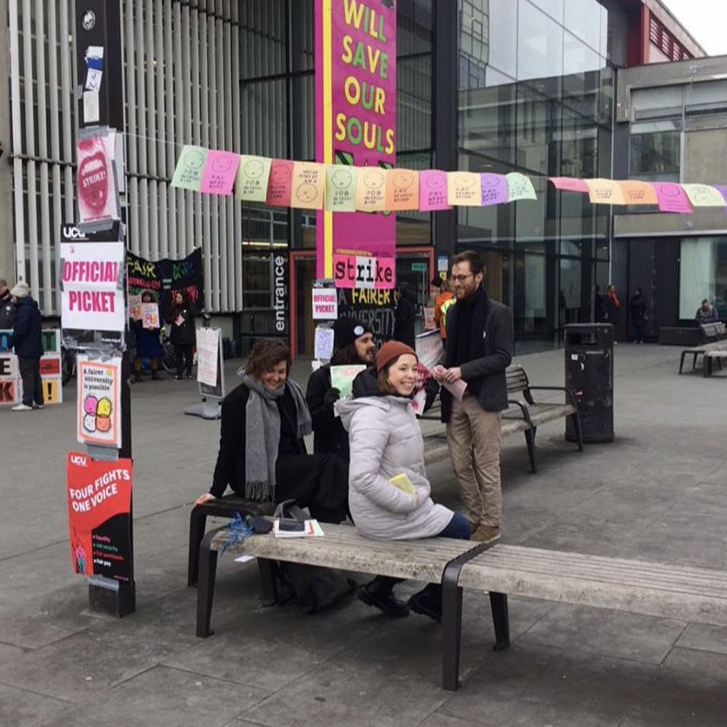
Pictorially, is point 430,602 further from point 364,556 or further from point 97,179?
point 97,179

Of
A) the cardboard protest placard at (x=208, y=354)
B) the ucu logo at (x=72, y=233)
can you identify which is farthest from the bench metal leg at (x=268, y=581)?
the cardboard protest placard at (x=208, y=354)

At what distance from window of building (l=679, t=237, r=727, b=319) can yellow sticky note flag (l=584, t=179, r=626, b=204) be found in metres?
19.6

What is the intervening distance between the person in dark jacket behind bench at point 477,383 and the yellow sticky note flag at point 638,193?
2.80 m

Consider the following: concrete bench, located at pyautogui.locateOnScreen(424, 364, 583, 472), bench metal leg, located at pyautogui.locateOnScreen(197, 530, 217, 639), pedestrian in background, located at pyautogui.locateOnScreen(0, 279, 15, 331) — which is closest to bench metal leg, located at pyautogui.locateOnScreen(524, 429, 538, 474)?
concrete bench, located at pyautogui.locateOnScreen(424, 364, 583, 472)

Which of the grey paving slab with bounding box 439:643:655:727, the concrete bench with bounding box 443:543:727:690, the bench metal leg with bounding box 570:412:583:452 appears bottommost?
the grey paving slab with bounding box 439:643:655:727

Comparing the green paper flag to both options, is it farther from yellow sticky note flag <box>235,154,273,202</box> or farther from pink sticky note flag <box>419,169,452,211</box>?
pink sticky note flag <box>419,169,452,211</box>

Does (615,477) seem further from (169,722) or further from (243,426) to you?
(169,722)

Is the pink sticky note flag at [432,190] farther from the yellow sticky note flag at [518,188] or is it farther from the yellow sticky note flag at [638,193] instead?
the yellow sticky note flag at [638,193]

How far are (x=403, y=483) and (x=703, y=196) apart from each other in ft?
17.3

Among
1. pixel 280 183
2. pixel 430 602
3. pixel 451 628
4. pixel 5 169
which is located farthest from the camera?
pixel 5 169

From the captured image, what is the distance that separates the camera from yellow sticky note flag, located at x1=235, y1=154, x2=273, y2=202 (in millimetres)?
6434

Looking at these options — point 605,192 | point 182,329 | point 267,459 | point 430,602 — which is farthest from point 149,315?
point 430,602

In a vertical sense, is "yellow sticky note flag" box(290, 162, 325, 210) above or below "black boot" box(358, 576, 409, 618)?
above

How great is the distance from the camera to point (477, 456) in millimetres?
5695
